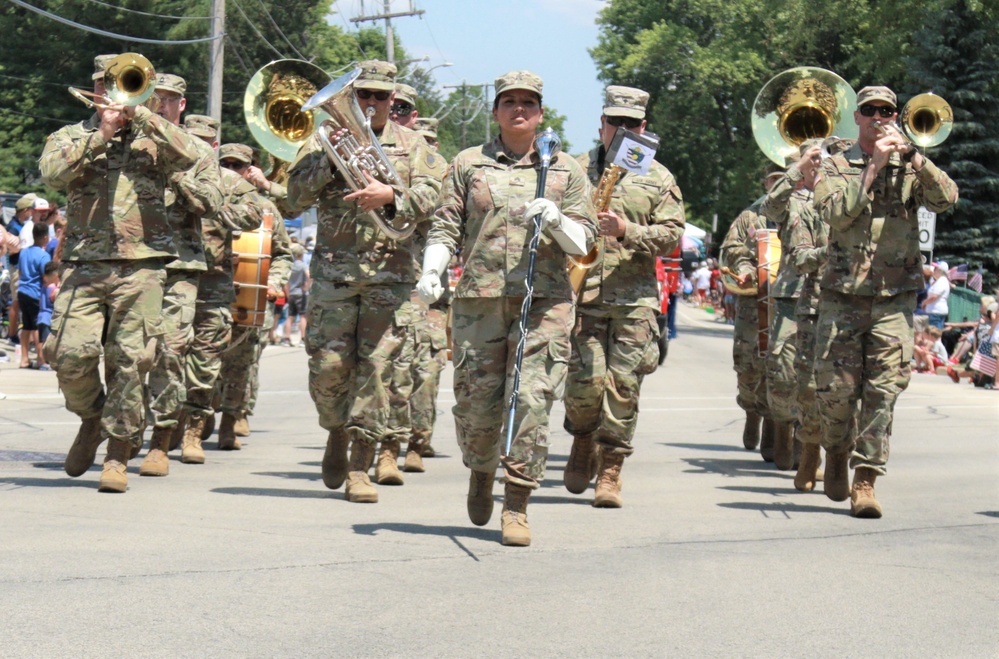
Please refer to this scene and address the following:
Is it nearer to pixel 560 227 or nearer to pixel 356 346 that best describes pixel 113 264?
pixel 356 346

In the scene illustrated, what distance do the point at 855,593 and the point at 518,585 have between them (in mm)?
1413

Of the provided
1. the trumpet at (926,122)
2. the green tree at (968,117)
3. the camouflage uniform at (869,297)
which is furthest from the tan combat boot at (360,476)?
the green tree at (968,117)

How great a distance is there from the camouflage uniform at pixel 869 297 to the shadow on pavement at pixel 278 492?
115 inches

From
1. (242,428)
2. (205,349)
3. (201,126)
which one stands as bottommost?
(242,428)

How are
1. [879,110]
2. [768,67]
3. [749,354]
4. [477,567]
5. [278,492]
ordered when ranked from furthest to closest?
[768,67], [749,354], [278,492], [879,110], [477,567]

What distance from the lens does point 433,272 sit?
778 cm

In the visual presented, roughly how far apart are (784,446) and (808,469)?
1.39 m

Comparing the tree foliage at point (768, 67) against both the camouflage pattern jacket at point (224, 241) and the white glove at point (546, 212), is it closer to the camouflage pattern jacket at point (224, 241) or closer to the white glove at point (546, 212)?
the camouflage pattern jacket at point (224, 241)

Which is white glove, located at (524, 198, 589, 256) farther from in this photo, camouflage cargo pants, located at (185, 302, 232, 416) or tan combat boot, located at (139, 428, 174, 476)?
camouflage cargo pants, located at (185, 302, 232, 416)

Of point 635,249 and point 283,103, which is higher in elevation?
point 283,103

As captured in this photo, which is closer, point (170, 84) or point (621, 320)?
point (621, 320)

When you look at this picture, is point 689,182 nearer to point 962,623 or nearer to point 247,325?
point 247,325

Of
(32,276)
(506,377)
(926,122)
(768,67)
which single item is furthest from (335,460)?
(768,67)

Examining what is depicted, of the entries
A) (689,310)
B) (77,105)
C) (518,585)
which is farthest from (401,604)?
(689,310)
